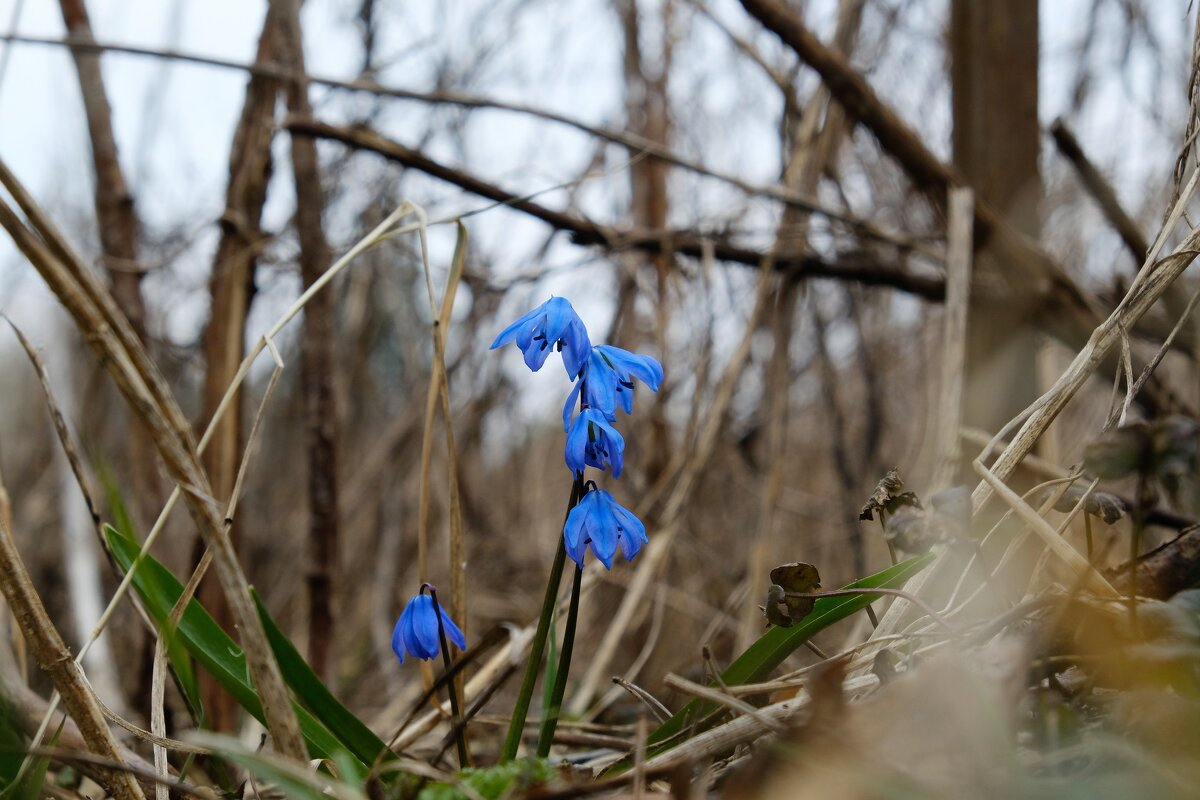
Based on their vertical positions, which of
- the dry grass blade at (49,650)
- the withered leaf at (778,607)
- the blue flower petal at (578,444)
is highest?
Result: the blue flower petal at (578,444)

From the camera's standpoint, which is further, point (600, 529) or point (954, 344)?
point (954, 344)

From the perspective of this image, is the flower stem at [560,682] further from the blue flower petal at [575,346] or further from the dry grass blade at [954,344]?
the dry grass blade at [954,344]

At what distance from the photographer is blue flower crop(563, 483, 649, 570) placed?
30.7 inches

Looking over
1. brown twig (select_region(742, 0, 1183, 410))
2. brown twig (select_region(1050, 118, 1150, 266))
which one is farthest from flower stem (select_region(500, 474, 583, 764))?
brown twig (select_region(1050, 118, 1150, 266))

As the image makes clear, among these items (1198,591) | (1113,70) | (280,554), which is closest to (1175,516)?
(1198,591)

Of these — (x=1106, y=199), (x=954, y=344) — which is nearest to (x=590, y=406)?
(x=954, y=344)

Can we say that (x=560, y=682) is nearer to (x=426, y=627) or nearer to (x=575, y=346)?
(x=426, y=627)

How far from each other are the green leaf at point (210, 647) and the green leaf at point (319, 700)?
14 millimetres

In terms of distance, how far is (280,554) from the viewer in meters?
3.62

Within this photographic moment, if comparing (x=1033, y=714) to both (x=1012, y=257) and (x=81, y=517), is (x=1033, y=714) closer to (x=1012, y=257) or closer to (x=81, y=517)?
(x=1012, y=257)

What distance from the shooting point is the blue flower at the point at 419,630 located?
86cm

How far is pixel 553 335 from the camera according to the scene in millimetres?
801

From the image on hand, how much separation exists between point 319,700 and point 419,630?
0.41 feet

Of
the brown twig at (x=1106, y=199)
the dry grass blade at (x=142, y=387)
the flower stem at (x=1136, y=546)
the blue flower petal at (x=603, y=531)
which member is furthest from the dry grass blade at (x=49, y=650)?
the brown twig at (x=1106, y=199)
